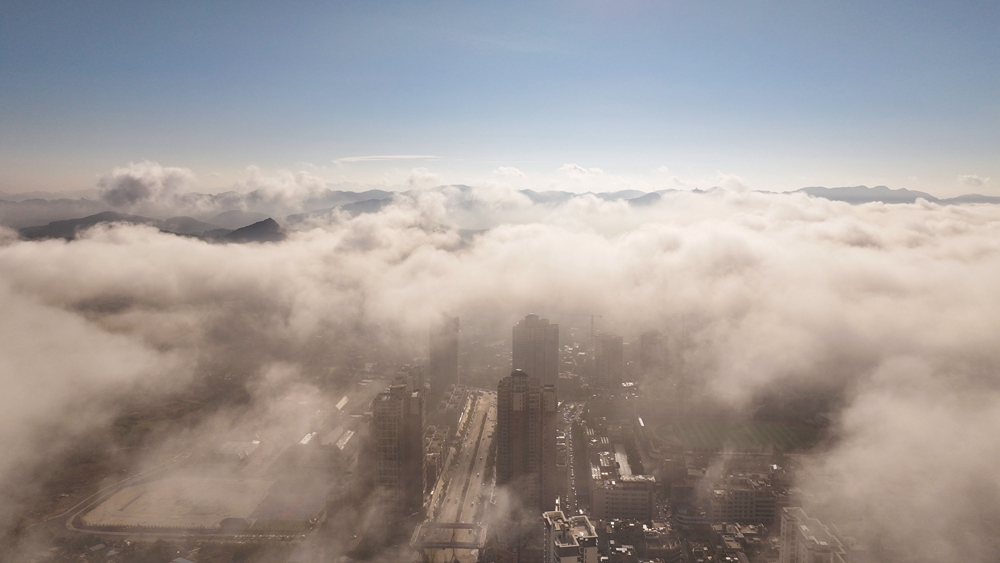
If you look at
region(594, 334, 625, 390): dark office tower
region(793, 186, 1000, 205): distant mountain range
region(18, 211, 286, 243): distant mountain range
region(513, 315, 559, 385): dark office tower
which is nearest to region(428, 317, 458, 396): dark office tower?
region(513, 315, 559, 385): dark office tower

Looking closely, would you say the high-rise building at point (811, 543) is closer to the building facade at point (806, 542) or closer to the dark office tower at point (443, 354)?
the building facade at point (806, 542)

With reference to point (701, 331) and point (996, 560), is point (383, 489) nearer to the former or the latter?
point (996, 560)

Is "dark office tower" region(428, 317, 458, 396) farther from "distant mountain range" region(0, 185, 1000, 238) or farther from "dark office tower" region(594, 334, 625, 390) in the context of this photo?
"distant mountain range" region(0, 185, 1000, 238)

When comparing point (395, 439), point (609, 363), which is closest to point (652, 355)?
point (609, 363)

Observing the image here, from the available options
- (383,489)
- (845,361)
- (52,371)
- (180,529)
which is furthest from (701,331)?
(52,371)

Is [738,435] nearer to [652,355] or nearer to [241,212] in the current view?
[652,355]

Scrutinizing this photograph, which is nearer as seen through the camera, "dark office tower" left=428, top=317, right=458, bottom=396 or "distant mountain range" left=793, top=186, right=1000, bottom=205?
"dark office tower" left=428, top=317, right=458, bottom=396

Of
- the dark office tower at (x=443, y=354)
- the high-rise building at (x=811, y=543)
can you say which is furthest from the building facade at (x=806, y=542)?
the dark office tower at (x=443, y=354)
